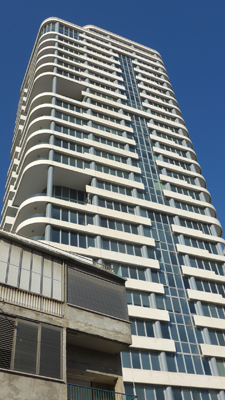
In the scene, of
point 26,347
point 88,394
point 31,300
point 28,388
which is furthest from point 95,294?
point 28,388

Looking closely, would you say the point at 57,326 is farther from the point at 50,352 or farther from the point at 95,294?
the point at 95,294

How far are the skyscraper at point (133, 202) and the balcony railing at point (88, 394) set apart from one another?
47.4 ft

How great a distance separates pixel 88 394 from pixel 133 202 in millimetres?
30089

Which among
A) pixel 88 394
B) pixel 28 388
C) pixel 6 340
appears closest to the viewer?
pixel 28 388

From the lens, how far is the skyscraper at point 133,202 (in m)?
35.7

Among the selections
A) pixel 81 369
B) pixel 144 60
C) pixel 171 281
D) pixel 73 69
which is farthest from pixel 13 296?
pixel 144 60

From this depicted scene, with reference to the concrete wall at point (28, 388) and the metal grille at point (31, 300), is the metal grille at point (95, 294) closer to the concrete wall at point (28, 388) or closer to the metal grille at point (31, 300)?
the metal grille at point (31, 300)

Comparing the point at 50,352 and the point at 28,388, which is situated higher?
the point at 50,352

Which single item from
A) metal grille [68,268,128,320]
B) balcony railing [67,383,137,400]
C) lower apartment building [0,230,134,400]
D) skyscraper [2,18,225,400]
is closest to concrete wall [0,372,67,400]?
lower apartment building [0,230,134,400]

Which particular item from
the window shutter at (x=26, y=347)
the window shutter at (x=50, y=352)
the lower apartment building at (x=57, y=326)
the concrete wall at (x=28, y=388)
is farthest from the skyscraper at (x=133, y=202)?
the window shutter at (x=26, y=347)

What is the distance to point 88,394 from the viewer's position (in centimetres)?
1670

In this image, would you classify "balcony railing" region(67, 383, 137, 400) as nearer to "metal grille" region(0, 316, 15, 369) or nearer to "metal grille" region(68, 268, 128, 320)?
"metal grille" region(0, 316, 15, 369)

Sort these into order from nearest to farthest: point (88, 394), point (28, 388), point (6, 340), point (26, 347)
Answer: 1. point (28, 388)
2. point (6, 340)
3. point (26, 347)
4. point (88, 394)

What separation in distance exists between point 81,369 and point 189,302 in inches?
993
